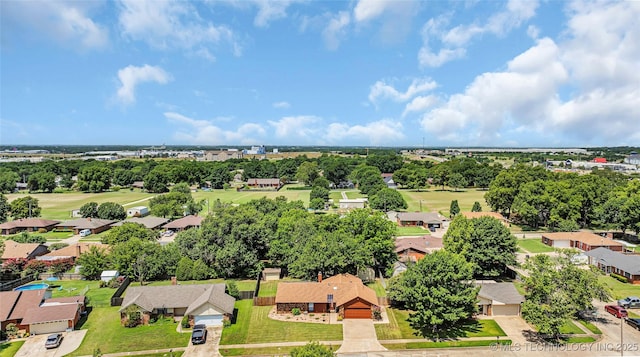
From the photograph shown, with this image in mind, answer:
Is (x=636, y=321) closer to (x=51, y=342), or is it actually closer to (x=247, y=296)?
(x=247, y=296)

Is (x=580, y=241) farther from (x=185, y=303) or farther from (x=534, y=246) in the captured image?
(x=185, y=303)

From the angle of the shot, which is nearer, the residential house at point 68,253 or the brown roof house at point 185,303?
the brown roof house at point 185,303

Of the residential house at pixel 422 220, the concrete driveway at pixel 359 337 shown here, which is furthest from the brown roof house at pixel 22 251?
the residential house at pixel 422 220

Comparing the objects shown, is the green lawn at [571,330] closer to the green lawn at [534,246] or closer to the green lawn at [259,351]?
the green lawn at [259,351]

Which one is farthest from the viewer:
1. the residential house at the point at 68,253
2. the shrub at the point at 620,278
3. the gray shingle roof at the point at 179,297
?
the residential house at the point at 68,253

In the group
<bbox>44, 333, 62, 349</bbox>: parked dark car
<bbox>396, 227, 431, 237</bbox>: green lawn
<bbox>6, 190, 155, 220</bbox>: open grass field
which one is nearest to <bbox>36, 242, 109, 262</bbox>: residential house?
<bbox>44, 333, 62, 349</bbox>: parked dark car

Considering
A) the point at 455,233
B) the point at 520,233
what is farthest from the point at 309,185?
the point at 455,233
